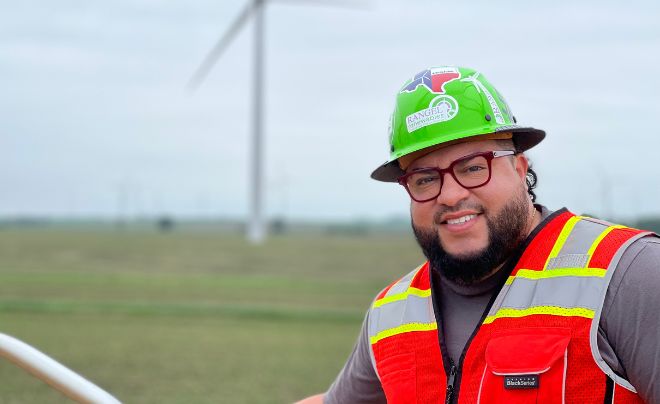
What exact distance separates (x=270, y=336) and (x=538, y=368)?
11346mm

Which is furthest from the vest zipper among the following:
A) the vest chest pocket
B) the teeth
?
the teeth

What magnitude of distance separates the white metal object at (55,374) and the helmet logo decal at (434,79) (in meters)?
1.33

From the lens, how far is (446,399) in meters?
2.65

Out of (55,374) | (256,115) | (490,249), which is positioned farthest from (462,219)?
(256,115)

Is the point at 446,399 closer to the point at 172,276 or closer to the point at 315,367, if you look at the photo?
the point at 315,367

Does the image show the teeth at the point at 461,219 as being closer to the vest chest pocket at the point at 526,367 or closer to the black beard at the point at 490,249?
the black beard at the point at 490,249

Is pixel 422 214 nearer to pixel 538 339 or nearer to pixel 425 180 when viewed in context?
pixel 425 180

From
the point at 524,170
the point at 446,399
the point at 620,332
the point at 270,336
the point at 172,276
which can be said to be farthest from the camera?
the point at 172,276

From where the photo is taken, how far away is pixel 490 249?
8.81ft

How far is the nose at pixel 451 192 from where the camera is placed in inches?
105

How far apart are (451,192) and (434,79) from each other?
0.36m

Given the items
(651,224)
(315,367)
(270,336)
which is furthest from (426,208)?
(651,224)

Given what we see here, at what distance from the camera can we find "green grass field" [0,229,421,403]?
8.77 metres

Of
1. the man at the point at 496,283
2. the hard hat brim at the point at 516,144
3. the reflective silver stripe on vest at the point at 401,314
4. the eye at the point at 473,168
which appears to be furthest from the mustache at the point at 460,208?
the reflective silver stripe on vest at the point at 401,314
